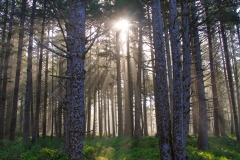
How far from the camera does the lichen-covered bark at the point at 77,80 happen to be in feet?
15.1

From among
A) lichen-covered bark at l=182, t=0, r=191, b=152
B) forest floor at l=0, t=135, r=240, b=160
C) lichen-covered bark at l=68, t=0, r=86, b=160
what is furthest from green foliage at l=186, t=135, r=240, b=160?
lichen-covered bark at l=68, t=0, r=86, b=160

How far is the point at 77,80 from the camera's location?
15.9 feet

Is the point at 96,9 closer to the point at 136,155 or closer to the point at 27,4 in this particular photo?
the point at 27,4

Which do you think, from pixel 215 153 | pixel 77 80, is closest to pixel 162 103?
pixel 77 80

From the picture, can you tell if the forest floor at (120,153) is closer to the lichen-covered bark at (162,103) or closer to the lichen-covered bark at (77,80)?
the lichen-covered bark at (162,103)

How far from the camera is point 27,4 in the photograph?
743 inches

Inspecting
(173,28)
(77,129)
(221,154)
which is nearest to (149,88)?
(221,154)

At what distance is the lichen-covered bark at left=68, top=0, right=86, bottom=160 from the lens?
4602 mm

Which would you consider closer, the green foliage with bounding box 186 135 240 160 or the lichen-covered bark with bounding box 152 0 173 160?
the lichen-covered bark with bounding box 152 0 173 160

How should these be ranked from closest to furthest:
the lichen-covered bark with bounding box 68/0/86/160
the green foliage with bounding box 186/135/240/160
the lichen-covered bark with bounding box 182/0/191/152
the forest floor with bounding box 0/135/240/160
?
the lichen-covered bark with bounding box 68/0/86/160
the lichen-covered bark with bounding box 182/0/191/152
the green foliage with bounding box 186/135/240/160
the forest floor with bounding box 0/135/240/160

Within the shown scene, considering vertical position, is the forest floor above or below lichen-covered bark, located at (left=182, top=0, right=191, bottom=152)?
below

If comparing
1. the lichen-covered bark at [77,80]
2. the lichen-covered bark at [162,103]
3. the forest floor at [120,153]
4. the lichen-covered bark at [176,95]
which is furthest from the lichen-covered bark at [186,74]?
the lichen-covered bark at [77,80]

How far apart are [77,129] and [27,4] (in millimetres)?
18100

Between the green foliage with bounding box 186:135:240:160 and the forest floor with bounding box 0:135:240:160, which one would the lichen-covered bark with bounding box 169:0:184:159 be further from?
the green foliage with bounding box 186:135:240:160
